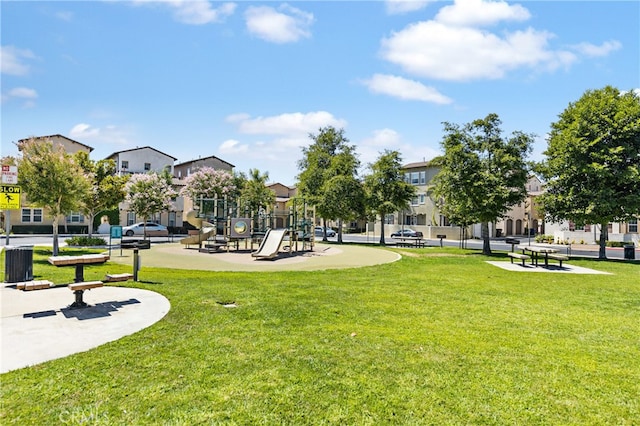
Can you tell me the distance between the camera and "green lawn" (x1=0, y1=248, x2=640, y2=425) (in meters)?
3.88

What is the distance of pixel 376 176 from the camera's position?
34.9 metres

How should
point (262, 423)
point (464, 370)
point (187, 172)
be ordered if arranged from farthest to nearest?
1. point (187, 172)
2. point (464, 370)
3. point (262, 423)

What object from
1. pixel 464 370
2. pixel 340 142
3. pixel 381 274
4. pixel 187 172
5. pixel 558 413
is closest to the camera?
pixel 558 413

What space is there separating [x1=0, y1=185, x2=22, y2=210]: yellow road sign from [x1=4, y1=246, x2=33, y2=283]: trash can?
298cm

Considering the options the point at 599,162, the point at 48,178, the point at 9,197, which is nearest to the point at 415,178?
the point at 599,162

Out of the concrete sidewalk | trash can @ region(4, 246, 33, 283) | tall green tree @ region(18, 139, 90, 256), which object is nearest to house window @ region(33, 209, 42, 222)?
tall green tree @ region(18, 139, 90, 256)

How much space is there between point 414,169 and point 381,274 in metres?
43.4

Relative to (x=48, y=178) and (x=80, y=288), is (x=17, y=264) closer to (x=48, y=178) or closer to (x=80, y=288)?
(x=80, y=288)

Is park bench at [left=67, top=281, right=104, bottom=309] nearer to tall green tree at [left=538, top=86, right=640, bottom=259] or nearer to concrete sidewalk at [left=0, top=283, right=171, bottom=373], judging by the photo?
concrete sidewalk at [left=0, top=283, right=171, bottom=373]

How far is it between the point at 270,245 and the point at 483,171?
14015mm

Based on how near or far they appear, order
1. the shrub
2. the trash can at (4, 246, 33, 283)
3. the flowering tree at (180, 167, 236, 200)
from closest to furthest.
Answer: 1. the trash can at (4, 246, 33, 283)
2. the shrub
3. the flowering tree at (180, 167, 236, 200)

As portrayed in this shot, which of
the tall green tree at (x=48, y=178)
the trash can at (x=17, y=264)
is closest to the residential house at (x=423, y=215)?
the tall green tree at (x=48, y=178)

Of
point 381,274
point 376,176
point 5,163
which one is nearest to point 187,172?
point 376,176

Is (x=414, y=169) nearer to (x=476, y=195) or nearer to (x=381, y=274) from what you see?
(x=476, y=195)
